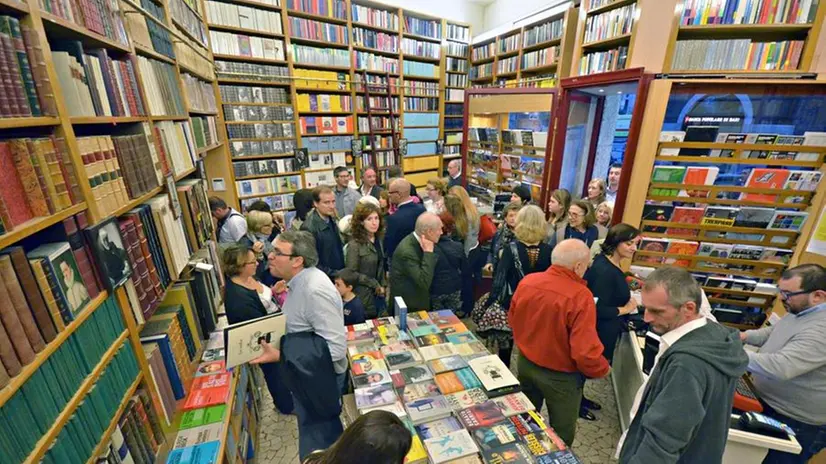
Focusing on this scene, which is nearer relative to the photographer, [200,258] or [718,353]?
[718,353]

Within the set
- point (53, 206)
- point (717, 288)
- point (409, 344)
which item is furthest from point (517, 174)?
point (53, 206)

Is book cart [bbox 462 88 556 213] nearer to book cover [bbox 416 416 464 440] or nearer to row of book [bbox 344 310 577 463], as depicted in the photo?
row of book [bbox 344 310 577 463]

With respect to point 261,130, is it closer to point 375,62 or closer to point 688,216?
point 375,62

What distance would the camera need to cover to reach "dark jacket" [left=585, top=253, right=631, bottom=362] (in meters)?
2.38

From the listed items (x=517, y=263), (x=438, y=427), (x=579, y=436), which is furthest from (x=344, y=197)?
(x=579, y=436)

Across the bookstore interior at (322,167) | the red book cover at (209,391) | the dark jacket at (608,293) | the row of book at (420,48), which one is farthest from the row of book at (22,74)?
the row of book at (420,48)

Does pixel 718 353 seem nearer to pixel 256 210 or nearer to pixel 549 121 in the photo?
pixel 256 210

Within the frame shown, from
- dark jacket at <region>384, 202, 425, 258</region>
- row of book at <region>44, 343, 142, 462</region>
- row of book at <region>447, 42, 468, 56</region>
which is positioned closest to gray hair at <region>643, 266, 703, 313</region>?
dark jacket at <region>384, 202, 425, 258</region>

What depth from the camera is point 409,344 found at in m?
2.26

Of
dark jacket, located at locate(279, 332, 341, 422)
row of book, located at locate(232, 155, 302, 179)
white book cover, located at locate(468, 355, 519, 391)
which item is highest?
A: row of book, located at locate(232, 155, 302, 179)

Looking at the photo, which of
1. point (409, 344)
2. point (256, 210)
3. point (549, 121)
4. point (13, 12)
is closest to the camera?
point (13, 12)

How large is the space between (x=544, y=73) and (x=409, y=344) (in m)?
5.67

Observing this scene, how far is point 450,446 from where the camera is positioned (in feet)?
5.02

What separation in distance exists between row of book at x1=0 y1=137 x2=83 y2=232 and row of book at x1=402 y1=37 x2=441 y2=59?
654 centimetres
